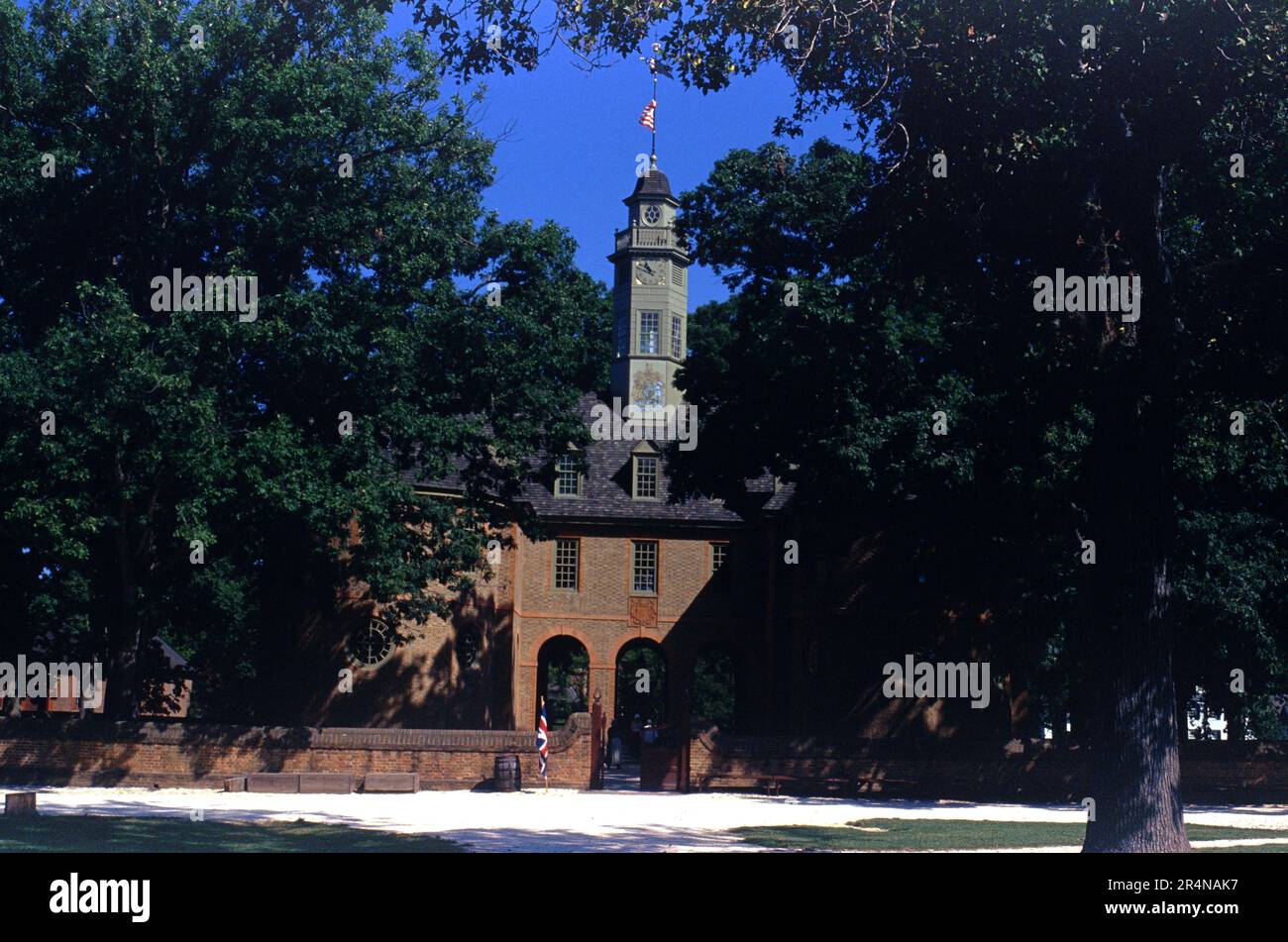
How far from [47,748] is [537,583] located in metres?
19.9

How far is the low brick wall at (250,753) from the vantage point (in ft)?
105

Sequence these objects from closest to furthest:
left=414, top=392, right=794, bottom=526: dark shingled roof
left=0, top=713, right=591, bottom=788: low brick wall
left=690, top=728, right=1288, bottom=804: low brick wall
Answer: left=0, top=713, right=591, bottom=788: low brick wall < left=690, top=728, right=1288, bottom=804: low brick wall < left=414, top=392, right=794, bottom=526: dark shingled roof

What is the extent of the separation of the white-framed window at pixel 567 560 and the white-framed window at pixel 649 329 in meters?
15.7

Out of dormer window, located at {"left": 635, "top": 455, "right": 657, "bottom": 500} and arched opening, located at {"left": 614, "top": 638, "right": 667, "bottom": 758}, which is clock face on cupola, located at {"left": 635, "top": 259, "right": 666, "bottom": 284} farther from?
arched opening, located at {"left": 614, "top": 638, "right": 667, "bottom": 758}

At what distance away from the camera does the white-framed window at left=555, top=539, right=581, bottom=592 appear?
49375mm

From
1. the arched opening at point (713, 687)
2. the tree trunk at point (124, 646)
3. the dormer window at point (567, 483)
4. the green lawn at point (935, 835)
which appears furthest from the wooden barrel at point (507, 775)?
the arched opening at point (713, 687)

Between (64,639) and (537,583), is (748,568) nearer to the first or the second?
(537,583)

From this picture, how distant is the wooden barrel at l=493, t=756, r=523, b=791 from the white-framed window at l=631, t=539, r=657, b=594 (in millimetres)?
18020

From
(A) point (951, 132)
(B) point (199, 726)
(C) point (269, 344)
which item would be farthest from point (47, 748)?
(A) point (951, 132)

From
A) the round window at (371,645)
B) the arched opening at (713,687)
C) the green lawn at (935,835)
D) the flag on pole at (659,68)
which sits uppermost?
the flag on pole at (659,68)

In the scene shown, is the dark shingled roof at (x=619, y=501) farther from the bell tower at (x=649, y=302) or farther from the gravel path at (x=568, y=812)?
the gravel path at (x=568, y=812)

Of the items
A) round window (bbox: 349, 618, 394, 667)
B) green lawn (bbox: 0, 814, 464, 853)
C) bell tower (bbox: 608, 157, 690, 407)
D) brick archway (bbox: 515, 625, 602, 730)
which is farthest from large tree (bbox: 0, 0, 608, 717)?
bell tower (bbox: 608, 157, 690, 407)

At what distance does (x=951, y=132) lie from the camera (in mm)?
17328

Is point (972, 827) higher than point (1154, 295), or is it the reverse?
point (1154, 295)
